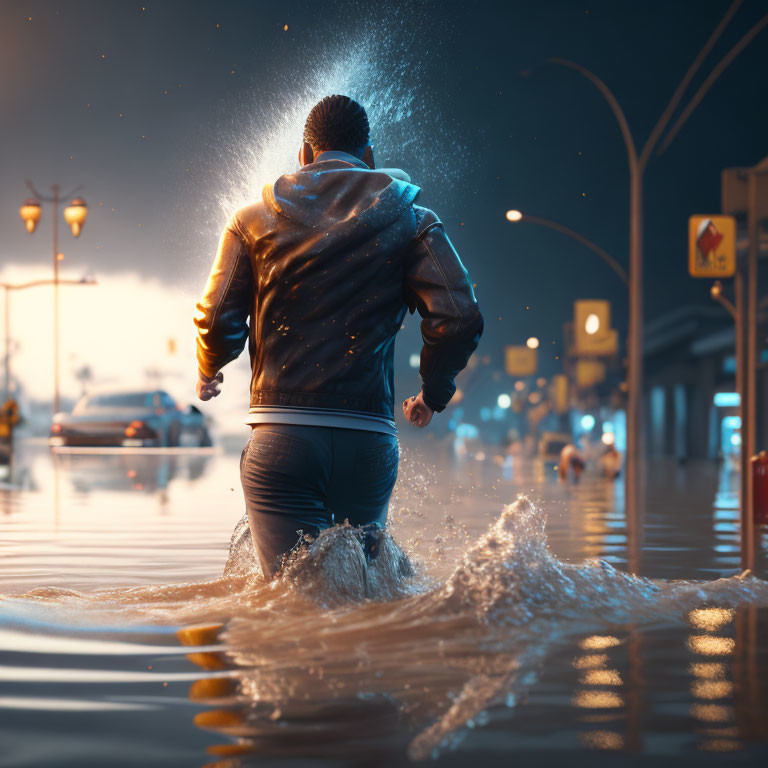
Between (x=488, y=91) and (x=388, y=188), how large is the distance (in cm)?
139

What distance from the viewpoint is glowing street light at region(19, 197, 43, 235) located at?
36.2 m

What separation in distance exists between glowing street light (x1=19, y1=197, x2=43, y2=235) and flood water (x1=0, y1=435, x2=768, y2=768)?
1185 inches

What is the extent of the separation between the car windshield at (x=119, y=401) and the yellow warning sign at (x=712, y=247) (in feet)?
44.5

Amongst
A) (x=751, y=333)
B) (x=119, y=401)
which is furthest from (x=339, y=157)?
(x=119, y=401)

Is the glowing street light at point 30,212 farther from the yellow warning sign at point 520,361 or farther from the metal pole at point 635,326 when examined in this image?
the yellow warning sign at point 520,361

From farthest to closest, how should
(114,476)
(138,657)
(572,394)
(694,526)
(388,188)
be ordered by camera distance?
(572,394), (114,476), (694,526), (388,188), (138,657)

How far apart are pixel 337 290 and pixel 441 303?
1.26ft

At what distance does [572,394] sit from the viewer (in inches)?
3538

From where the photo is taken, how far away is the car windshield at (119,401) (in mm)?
31766

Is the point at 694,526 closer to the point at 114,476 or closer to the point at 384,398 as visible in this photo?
the point at 384,398

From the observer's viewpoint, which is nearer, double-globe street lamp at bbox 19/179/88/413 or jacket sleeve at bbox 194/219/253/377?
jacket sleeve at bbox 194/219/253/377

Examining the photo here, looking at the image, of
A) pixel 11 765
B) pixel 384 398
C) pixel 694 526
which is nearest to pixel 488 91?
pixel 384 398

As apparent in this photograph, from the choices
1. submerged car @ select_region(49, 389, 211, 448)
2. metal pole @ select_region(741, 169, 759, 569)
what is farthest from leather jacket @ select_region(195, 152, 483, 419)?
submerged car @ select_region(49, 389, 211, 448)

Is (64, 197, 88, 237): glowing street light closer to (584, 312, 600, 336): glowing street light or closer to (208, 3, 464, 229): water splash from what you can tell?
(584, 312, 600, 336): glowing street light
